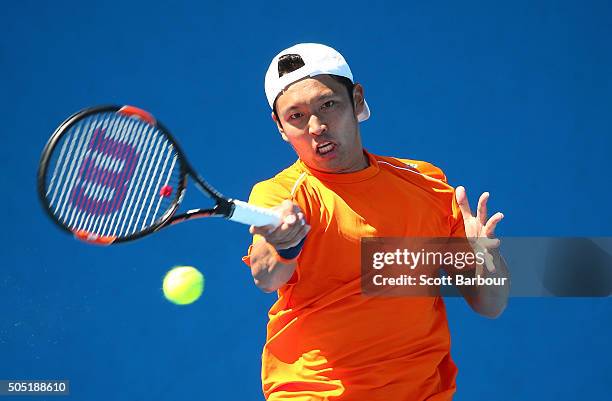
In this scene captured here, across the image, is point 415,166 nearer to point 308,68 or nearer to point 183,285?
point 308,68

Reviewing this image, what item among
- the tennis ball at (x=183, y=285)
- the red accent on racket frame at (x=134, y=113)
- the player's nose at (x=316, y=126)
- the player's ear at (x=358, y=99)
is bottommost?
the red accent on racket frame at (x=134, y=113)

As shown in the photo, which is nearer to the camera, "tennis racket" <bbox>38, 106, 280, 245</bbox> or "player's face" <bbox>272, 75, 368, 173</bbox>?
"tennis racket" <bbox>38, 106, 280, 245</bbox>

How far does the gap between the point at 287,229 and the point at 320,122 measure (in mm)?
375

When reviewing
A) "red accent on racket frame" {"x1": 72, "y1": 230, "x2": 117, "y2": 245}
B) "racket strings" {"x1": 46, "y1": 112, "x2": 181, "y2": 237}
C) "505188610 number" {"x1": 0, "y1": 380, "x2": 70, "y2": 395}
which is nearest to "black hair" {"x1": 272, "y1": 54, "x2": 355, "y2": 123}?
"racket strings" {"x1": 46, "y1": 112, "x2": 181, "y2": 237}

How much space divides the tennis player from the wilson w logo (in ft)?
0.92

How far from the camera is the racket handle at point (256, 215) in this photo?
1.92 meters

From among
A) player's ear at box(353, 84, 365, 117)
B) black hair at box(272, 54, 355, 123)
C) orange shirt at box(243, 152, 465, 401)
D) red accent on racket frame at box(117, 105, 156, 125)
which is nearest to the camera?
red accent on racket frame at box(117, 105, 156, 125)

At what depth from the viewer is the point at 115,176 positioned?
7.01 feet

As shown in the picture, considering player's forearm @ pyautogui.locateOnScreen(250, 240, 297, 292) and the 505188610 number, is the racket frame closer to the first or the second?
player's forearm @ pyautogui.locateOnScreen(250, 240, 297, 292)

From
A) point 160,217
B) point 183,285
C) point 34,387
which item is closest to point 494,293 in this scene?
point 160,217

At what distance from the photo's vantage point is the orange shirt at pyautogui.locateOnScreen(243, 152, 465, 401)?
216cm

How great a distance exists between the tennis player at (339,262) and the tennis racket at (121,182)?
17cm

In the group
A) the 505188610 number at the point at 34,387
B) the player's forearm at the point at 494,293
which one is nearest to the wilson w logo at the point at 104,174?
the player's forearm at the point at 494,293

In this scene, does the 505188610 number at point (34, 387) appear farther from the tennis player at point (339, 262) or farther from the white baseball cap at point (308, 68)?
the white baseball cap at point (308, 68)
